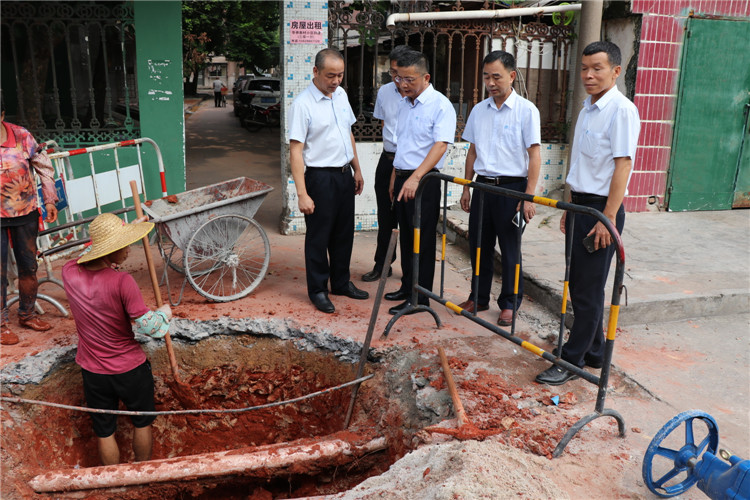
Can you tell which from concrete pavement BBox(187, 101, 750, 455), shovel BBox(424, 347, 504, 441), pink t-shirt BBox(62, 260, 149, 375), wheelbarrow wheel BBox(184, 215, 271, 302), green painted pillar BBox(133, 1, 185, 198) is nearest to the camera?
shovel BBox(424, 347, 504, 441)

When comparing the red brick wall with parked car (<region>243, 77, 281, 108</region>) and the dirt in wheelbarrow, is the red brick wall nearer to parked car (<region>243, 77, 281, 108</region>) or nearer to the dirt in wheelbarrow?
the dirt in wheelbarrow

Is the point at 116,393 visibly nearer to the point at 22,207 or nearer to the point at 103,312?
the point at 103,312

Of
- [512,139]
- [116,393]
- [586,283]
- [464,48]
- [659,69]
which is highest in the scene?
[464,48]

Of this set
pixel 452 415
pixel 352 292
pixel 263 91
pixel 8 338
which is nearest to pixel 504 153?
pixel 352 292

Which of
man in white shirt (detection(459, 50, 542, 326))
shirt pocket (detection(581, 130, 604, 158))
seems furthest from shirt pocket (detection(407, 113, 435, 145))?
shirt pocket (detection(581, 130, 604, 158))

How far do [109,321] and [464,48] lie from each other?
19.7ft

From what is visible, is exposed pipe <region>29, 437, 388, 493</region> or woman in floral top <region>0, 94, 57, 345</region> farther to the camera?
woman in floral top <region>0, 94, 57, 345</region>

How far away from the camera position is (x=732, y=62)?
7.46 meters

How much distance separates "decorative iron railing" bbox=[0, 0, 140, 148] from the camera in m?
6.25

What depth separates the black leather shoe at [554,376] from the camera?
3.68 meters

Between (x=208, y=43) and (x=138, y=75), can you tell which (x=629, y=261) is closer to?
(x=138, y=75)

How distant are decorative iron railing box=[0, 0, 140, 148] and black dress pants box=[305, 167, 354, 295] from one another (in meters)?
3.16

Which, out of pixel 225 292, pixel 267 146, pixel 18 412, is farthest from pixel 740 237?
pixel 267 146

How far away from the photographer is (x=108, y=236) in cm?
338
